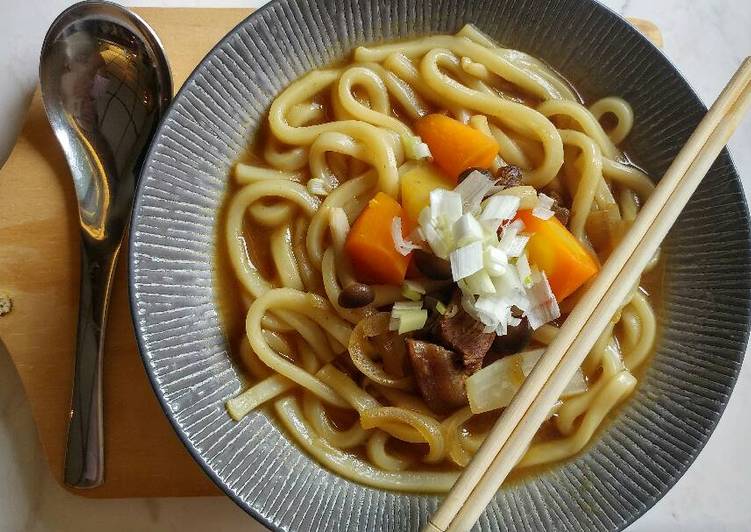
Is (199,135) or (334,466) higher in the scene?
(199,135)

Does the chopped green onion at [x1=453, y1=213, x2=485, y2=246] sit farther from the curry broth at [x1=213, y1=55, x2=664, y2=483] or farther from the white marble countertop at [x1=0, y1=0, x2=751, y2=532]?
the white marble countertop at [x1=0, y1=0, x2=751, y2=532]

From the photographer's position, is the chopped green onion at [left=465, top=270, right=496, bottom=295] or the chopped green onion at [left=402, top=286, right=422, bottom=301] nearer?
the chopped green onion at [left=465, top=270, right=496, bottom=295]

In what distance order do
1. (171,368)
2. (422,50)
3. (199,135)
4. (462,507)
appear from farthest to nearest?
(422,50) → (199,135) → (171,368) → (462,507)

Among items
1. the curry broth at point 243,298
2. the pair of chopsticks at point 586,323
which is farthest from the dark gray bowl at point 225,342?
the pair of chopsticks at point 586,323

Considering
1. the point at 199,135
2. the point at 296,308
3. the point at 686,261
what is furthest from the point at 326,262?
the point at 686,261

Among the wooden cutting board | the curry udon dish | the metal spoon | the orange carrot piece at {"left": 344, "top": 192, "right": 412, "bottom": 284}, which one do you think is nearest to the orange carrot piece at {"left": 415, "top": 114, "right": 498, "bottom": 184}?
the curry udon dish

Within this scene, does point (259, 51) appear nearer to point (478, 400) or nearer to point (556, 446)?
point (478, 400)
